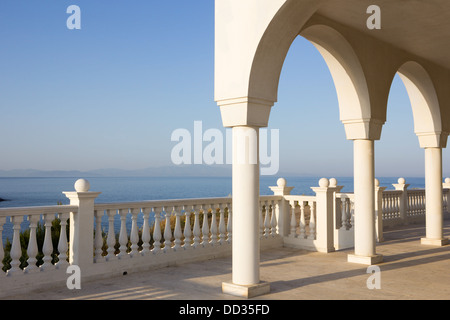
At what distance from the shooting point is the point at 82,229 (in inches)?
195

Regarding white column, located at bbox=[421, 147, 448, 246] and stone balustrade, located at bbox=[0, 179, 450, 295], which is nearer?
stone balustrade, located at bbox=[0, 179, 450, 295]

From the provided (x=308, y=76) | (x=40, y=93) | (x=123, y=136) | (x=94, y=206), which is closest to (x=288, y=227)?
(x=94, y=206)

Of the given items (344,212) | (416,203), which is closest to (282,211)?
(344,212)

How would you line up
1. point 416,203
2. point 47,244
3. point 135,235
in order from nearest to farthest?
point 47,244 < point 135,235 < point 416,203

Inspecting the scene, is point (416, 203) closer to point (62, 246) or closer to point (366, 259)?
point (366, 259)

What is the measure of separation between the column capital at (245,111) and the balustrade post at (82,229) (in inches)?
76.2

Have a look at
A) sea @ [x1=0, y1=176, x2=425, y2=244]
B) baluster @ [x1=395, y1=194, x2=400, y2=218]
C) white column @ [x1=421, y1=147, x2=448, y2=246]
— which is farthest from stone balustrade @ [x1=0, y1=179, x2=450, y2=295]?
sea @ [x1=0, y1=176, x2=425, y2=244]

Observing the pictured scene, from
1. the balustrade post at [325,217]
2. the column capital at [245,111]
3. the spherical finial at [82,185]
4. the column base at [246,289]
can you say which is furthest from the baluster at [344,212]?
the spherical finial at [82,185]

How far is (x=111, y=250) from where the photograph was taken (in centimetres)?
528

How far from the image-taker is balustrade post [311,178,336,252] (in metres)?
7.11

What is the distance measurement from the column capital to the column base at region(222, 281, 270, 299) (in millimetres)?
1679

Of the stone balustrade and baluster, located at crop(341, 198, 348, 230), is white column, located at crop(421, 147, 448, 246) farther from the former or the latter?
baluster, located at crop(341, 198, 348, 230)

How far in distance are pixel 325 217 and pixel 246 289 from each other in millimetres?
3316
